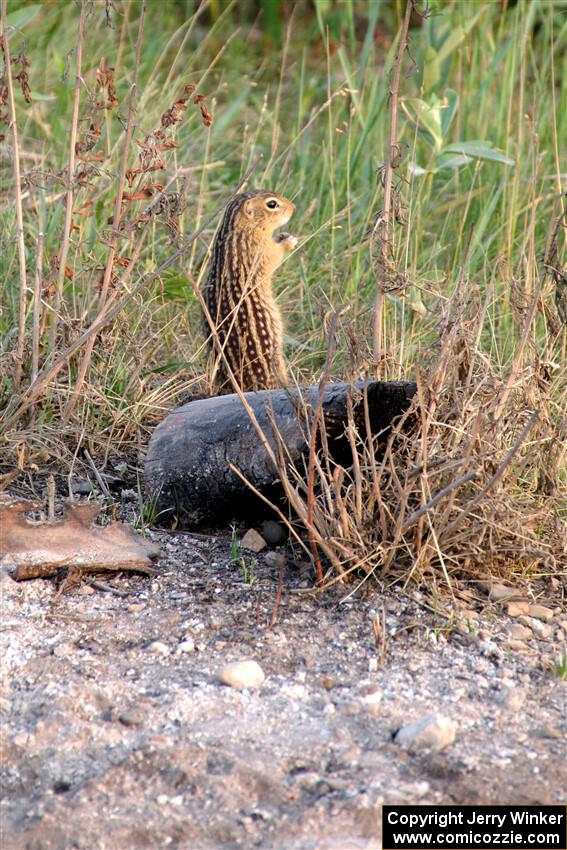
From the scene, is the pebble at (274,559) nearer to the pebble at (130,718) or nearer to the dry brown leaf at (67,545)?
the dry brown leaf at (67,545)

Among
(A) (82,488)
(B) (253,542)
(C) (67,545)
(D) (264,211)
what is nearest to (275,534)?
(B) (253,542)

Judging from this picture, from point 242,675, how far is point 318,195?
3952 millimetres

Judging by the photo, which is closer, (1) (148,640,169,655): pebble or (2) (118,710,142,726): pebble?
(2) (118,710,142,726): pebble

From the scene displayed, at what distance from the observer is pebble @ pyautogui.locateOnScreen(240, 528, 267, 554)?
12.3ft

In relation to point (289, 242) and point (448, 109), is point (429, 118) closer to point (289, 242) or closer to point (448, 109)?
point (448, 109)

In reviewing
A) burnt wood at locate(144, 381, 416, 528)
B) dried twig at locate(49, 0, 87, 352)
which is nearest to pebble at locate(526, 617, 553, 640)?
burnt wood at locate(144, 381, 416, 528)

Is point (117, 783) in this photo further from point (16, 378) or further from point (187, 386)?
point (187, 386)

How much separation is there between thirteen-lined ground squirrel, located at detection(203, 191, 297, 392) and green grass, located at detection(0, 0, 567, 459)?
0.49ft

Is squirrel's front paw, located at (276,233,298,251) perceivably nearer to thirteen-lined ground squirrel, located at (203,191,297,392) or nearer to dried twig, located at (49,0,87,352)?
thirteen-lined ground squirrel, located at (203,191,297,392)

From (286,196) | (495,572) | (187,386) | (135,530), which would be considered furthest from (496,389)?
(286,196)

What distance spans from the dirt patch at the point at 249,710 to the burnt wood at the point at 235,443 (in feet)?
0.93

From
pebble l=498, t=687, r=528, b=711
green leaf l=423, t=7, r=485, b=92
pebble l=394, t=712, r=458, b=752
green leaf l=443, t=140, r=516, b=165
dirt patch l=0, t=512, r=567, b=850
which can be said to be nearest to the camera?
dirt patch l=0, t=512, r=567, b=850

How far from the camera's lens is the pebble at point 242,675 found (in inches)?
116

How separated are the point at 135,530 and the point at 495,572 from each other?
1160 millimetres
